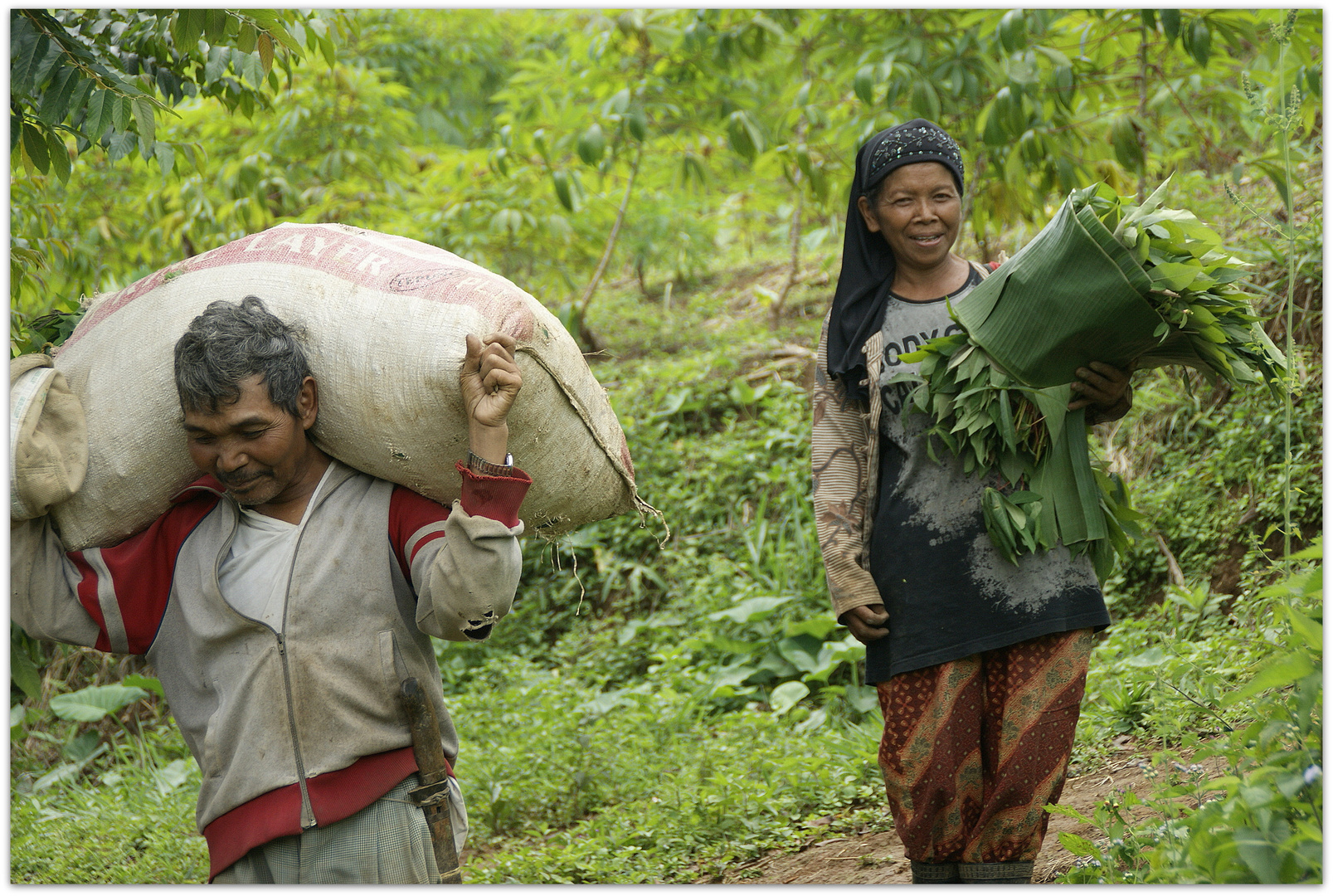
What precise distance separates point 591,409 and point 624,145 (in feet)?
14.2

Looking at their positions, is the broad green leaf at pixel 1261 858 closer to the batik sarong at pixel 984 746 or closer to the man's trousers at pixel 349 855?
the batik sarong at pixel 984 746

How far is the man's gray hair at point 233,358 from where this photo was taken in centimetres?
177

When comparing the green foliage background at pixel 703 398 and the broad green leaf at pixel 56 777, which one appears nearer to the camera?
the green foliage background at pixel 703 398

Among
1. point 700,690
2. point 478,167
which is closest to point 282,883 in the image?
point 700,690

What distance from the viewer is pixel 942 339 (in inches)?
88.7

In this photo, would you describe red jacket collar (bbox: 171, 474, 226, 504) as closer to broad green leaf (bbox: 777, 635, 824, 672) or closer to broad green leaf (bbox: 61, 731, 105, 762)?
broad green leaf (bbox: 777, 635, 824, 672)

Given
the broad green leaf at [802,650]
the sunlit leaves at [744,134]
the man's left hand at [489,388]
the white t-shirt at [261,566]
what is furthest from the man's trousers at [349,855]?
the sunlit leaves at [744,134]

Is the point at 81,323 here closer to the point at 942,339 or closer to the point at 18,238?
the point at 18,238

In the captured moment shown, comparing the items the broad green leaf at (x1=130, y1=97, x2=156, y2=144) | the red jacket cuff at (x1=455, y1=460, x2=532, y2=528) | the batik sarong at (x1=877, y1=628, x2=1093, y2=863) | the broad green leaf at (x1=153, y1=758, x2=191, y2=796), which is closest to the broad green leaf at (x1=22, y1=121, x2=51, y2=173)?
the broad green leaf at (x1=130, y1=97, x2=156, y2=144)

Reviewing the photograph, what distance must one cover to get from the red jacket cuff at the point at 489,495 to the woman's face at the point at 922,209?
1136 millimetres

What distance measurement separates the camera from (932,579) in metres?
2.34

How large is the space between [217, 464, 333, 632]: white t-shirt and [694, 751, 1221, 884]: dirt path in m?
1.84

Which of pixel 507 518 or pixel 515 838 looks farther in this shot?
pixel 515 838

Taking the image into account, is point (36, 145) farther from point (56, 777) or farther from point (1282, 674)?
point (56, 777)
